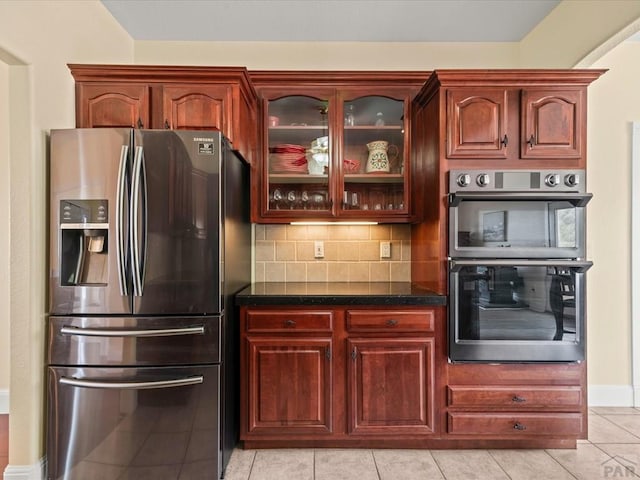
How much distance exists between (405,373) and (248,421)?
0.94 m

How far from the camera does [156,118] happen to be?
2209 millimetres

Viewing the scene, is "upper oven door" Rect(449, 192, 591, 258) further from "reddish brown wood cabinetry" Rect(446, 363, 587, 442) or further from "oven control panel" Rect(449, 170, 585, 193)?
"reddish brown wood cabinetry" Rect(446, 363, 587, 442)

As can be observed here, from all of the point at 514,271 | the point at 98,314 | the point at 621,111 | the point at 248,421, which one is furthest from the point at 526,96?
the point at 98,314

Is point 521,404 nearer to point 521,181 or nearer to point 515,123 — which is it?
point 521,181

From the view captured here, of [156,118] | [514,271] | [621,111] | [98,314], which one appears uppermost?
[621,111]

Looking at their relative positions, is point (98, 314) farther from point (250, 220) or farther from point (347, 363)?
point (347, 363)

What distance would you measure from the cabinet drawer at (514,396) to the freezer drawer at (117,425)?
147 centimetres

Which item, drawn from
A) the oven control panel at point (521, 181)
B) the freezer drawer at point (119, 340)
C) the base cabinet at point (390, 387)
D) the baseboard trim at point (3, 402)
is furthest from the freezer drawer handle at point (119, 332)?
the oven control panel at point (521, 181)

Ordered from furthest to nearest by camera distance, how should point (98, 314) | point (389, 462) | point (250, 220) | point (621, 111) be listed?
point (621, 111) → point (250, 220) → point (389, 462) → point (98, 314)

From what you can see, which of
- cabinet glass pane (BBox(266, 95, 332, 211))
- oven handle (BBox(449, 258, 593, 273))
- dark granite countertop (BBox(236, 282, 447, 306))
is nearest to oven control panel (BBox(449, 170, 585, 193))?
oven handle (BBox(449, 258, 593, 273))

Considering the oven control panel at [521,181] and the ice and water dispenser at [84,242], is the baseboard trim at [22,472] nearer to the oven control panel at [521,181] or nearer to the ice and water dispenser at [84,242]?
the ice and water dispenser at [84,242]

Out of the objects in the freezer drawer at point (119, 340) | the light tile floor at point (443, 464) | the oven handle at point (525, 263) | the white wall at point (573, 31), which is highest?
the white wall at point (573, 31)

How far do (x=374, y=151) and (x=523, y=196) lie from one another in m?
0.99

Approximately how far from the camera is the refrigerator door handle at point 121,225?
1.77m
